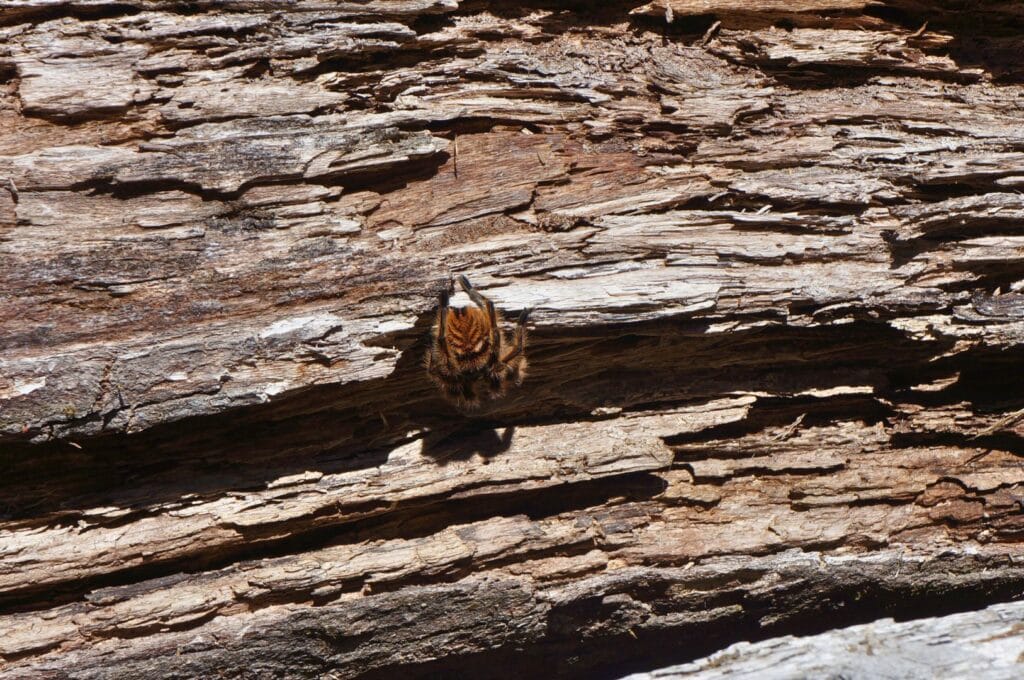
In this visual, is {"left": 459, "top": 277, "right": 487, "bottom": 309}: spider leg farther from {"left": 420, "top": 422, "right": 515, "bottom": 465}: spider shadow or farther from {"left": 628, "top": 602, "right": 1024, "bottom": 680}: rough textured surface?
{"left": 628, "top": 602, "right": 1024, "bottom": 680}: rough textured surface

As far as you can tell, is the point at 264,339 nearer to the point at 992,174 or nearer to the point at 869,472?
the point at 869,472

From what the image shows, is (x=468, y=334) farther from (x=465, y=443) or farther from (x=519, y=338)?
(x=465, y=443)

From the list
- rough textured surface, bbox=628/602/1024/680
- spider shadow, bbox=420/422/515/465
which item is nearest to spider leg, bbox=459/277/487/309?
spider shadow, bbox=420/422/515/465

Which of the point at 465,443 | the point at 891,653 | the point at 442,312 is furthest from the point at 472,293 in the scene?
the point at 891,653

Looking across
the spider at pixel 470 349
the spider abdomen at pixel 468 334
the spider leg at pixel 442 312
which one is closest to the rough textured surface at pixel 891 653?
the spider at pixel 470 349

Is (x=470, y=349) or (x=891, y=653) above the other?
(x=470, y=349)

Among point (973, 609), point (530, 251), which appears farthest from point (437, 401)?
point (973, 609)
